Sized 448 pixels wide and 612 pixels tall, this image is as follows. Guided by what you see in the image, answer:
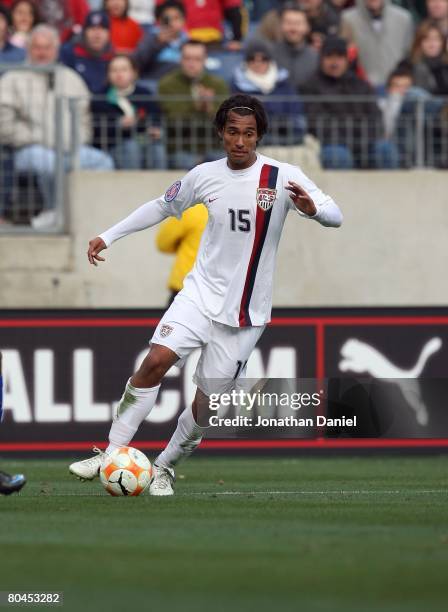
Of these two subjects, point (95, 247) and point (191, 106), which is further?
point (191, 106)

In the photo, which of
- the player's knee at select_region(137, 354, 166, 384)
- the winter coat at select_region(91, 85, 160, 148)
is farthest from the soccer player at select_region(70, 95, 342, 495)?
the winter coat at select_region(91, 85, 160, 148)

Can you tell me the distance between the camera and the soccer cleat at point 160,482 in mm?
9930

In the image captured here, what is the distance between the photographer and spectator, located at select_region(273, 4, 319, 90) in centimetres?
1764

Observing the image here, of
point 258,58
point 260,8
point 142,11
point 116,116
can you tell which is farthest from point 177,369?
point 260,8

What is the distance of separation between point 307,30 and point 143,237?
3.22m

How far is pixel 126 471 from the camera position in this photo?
31.2 feet

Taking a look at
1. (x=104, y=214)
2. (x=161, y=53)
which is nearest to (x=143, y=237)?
(x=104, y=214)

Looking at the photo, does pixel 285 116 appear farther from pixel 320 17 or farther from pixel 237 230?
pixel 237 230

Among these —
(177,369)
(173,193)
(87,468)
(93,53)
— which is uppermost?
(93,53)

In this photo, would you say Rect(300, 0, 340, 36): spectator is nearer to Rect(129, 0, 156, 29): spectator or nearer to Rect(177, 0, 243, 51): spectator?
Rect(177, 0, 243, 51): spectator

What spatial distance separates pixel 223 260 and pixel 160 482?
150 centimetres

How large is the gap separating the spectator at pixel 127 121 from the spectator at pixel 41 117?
16 cm

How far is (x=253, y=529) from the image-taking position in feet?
25.8

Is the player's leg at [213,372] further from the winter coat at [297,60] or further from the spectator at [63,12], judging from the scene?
the spectator at [63,12]
